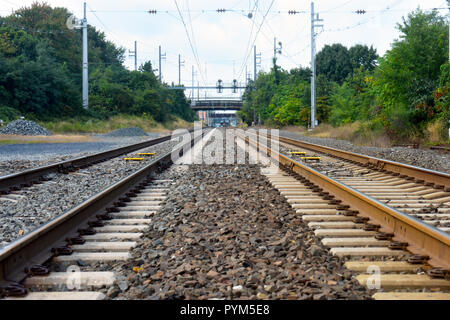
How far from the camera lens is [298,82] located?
4406cm

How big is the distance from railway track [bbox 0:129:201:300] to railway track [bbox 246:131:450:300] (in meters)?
1.82

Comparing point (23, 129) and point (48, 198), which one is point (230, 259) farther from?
point (23, 129)

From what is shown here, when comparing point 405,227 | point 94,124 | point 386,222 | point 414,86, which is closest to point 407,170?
point 386,222

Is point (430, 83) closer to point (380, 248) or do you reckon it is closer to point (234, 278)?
point (380, 248)

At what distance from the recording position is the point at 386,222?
4266 millimetres

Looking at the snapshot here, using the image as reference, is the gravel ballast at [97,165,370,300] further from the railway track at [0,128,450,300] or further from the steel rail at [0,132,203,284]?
the steel rail at [0,132,203,284]

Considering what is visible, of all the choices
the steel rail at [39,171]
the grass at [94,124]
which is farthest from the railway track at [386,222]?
the grass at [94,124]

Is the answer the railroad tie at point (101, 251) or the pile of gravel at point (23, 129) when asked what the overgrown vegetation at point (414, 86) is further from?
the pile of gravel at point (23, 129)

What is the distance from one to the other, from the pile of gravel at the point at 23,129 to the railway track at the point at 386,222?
17960mm

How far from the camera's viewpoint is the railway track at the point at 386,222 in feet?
9.98

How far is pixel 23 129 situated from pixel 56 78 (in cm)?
1441

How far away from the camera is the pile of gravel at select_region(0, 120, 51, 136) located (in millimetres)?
22206
